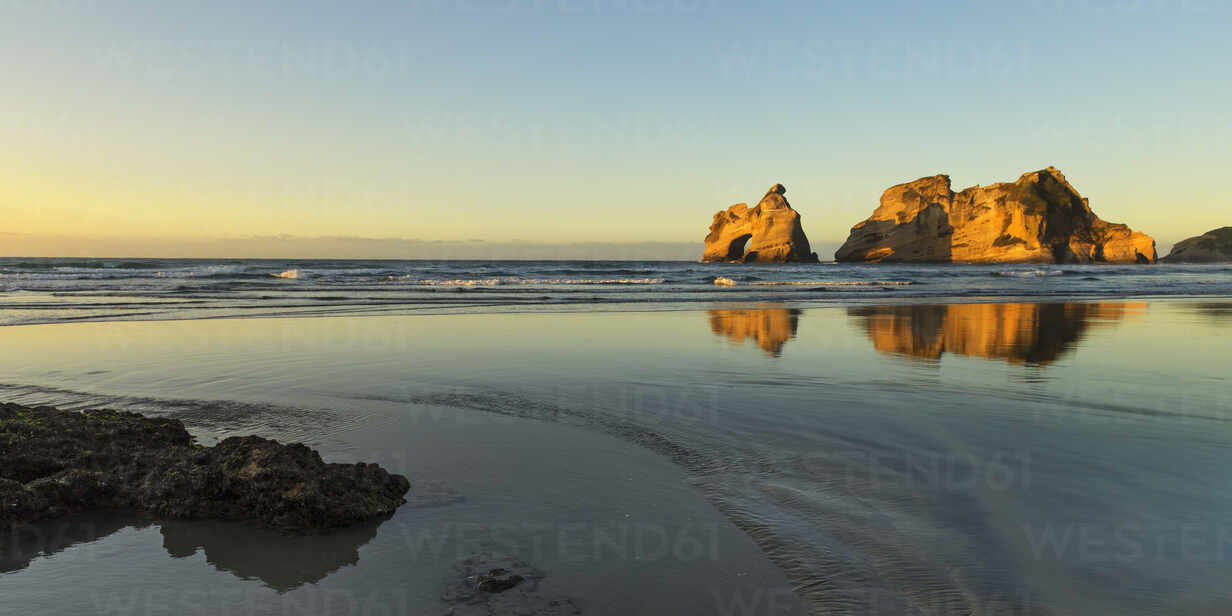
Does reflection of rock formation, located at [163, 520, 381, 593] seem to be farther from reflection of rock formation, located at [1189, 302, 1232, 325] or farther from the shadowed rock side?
the shadowed rock side

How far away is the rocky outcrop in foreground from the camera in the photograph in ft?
12.0

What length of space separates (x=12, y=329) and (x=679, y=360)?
1335 cm

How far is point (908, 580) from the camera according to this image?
2.96 m

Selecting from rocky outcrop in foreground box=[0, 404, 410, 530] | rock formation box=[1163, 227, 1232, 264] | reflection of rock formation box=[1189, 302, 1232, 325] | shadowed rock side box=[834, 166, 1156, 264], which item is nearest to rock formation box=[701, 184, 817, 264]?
shadowed rock side box=[834, 166, 1156, 264]

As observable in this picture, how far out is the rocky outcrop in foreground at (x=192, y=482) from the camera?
3656mm

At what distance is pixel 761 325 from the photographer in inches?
568

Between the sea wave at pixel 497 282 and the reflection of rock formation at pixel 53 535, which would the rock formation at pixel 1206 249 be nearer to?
the sea wave at pixel 497 282

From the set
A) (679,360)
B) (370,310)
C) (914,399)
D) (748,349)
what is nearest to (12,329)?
(370,310)

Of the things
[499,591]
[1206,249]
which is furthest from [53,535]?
[1206,249]

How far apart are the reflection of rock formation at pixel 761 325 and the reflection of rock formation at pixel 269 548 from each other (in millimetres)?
7576

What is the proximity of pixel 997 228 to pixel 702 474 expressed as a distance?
115 metres

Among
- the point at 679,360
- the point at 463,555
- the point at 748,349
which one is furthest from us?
the point at 748,349

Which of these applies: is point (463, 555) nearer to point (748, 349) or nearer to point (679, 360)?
point (679, 360)

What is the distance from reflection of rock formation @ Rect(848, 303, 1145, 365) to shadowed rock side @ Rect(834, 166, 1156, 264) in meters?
91.0
